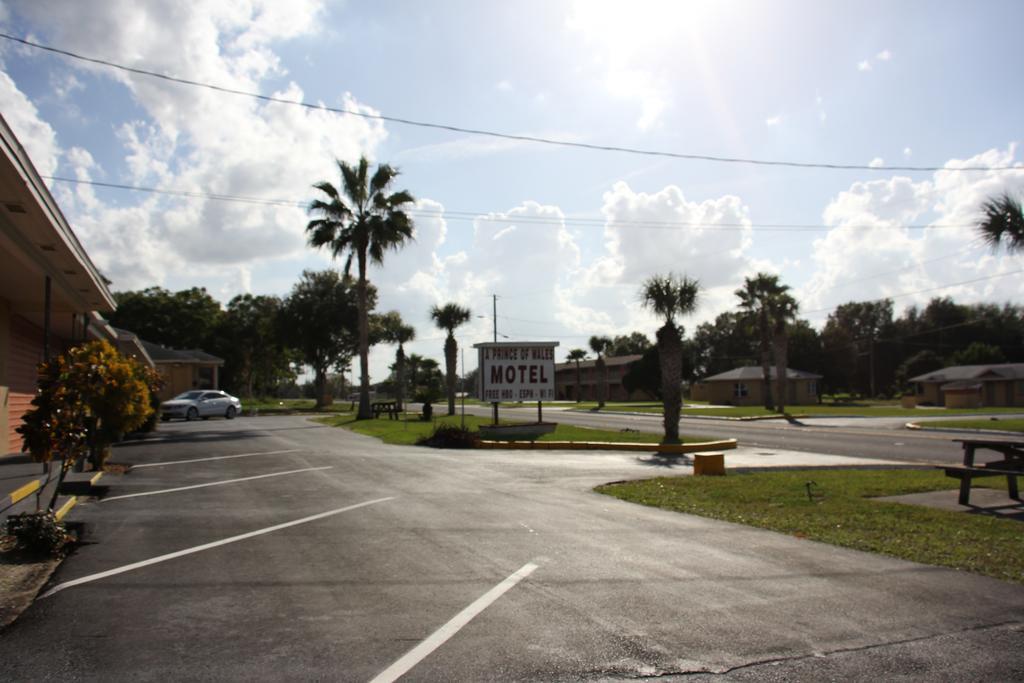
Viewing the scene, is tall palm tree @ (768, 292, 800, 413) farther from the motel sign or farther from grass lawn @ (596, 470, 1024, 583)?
grass lawn @ (596, 470, 1024, 583)

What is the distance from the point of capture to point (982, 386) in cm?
6297

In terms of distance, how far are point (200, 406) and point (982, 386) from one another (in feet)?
191

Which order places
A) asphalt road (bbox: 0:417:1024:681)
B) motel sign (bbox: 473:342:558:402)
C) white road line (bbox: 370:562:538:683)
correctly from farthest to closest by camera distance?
motel sign (bbox: 473:342:558:402) < asphalt road (bbox: 0:417:1024:681) < white road line (bbox: 370:562:538:683)

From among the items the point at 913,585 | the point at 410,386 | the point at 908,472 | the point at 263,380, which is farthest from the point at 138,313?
the point at 913,585

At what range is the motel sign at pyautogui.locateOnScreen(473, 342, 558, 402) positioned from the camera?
1080 inches

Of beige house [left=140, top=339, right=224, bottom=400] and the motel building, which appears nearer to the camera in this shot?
the motel building

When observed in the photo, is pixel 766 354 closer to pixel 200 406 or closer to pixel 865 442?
pixel 865 442

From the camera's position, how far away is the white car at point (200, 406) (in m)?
38.9

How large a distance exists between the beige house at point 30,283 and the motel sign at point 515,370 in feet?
40.2

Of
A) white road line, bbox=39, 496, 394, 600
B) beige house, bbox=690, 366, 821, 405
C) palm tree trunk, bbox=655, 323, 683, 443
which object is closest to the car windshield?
palm tree trunk, bbox=655, 323, 683, 443

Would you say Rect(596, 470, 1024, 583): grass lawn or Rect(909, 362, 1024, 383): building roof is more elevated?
Rect(909, 362, 1024, 383): building roof

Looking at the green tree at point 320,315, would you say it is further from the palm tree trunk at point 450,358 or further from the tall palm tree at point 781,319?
the tall palm tree at point 781,319

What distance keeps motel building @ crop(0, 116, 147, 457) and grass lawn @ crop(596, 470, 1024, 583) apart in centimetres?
879

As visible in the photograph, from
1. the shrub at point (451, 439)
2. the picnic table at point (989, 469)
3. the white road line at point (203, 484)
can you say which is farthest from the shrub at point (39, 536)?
the shrub at point (451, 439)
